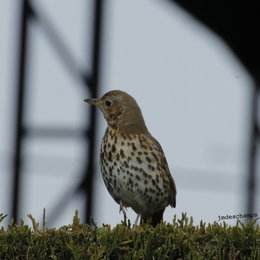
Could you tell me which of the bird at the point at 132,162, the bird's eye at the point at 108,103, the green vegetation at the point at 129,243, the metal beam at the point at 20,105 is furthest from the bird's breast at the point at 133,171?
the metal beam at the point at 20,105

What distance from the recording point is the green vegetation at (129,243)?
188 inches

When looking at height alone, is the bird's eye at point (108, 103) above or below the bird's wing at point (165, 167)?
above

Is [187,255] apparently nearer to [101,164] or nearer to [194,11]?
[101,164]

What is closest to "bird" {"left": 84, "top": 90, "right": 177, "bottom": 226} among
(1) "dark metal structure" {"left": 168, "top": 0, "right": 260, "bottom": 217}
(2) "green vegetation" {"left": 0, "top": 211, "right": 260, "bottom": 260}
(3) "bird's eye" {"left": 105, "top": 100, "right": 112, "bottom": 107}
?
(3) "bird's eye" {"left": 105, "top": 100, "right": 112, "bottom": 107}

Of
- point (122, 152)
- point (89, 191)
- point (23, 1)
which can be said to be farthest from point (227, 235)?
point (23, 1)

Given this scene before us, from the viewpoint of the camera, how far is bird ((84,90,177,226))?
6.52 metres

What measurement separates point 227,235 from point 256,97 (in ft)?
28.1

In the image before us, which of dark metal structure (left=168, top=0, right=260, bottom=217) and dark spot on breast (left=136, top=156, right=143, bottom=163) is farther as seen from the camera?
dark metal structure (left=168, top=0, right=260, bottom=217)

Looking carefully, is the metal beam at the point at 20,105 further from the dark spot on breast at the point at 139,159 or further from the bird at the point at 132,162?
the dark spot on breast at the point at 139,159

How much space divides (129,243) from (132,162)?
169 centimetres

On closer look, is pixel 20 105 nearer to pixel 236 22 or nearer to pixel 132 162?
pixel 236 22

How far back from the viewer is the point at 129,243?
4863mm

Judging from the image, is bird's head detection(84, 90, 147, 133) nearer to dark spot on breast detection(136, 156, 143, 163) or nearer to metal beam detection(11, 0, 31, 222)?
dark spot on breast detection(136, 156, 143, 163)

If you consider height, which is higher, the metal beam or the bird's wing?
the metal beam
